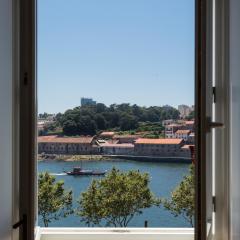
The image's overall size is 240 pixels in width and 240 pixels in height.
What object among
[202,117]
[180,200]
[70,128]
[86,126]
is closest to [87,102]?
[86,126]

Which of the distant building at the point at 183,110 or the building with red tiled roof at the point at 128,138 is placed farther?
Answer: the building with red tiled roof at the point at 128,138

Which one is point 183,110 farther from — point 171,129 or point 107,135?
point 107,135

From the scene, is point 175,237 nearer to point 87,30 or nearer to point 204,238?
point 204,238

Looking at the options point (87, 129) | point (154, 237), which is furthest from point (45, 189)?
point (154, 237)

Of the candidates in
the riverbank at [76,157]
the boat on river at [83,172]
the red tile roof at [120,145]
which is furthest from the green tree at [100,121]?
the boat on river at [83,172]

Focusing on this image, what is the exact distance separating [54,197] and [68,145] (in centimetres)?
61

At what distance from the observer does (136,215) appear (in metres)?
4.04

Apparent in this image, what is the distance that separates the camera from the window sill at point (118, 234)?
2.28 meters

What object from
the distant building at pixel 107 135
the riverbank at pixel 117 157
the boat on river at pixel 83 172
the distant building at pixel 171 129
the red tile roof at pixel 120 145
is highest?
the distant building at pixel 171 129
